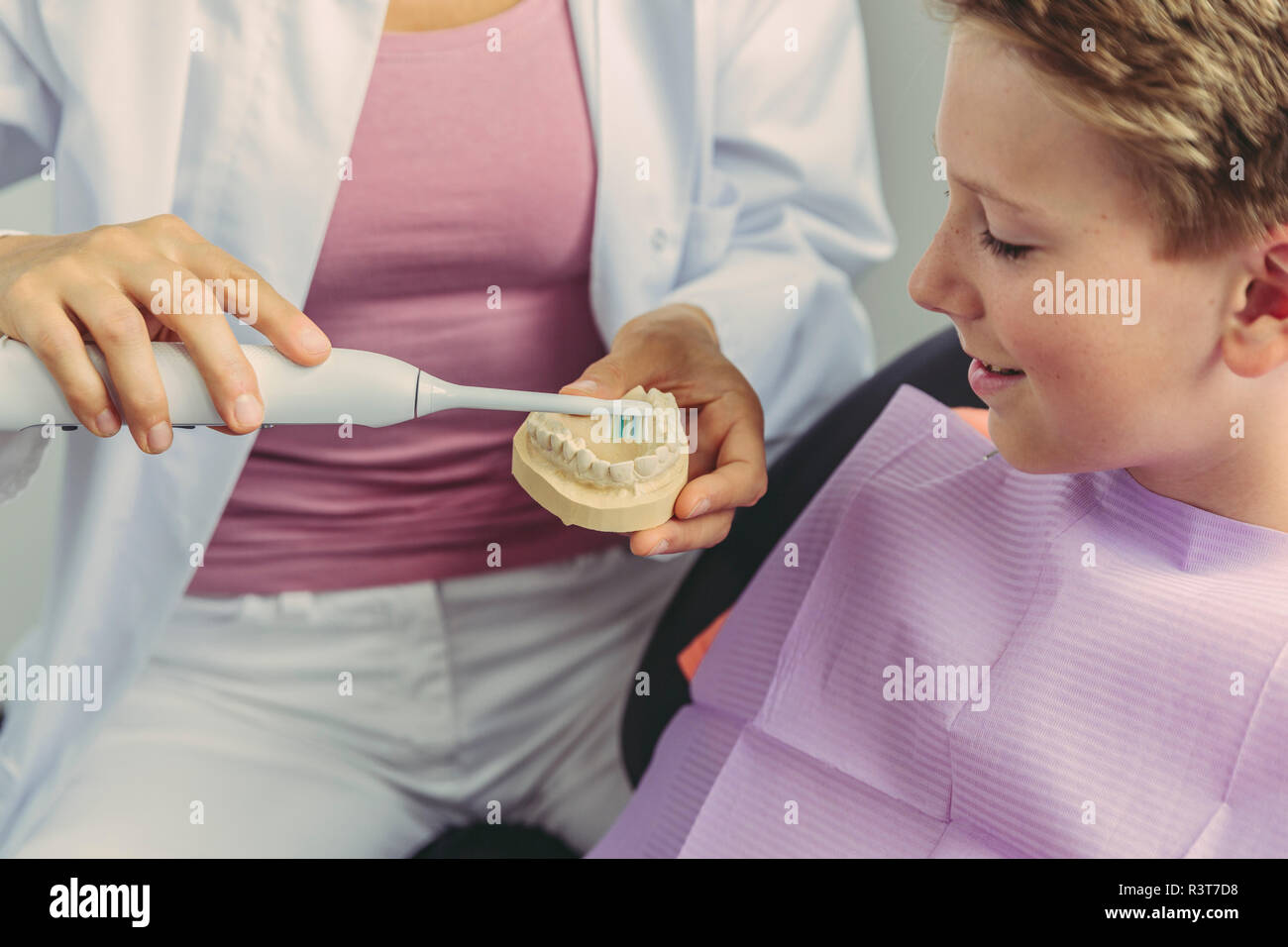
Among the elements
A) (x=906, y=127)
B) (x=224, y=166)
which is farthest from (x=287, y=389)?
(x=906, y=127)

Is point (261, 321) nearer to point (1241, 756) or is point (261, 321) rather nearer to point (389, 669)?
point (389, 669)

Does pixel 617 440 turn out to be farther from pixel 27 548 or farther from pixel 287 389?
pixel 27 548

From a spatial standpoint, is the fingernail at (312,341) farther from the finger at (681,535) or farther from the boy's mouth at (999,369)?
the boy's mouth at (999,369)

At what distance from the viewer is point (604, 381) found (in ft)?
2.27

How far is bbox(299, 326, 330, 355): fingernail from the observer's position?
1.84 ft

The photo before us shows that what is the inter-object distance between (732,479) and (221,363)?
1.02 ft

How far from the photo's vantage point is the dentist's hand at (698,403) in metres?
0.69

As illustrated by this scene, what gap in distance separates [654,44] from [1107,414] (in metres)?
0.51

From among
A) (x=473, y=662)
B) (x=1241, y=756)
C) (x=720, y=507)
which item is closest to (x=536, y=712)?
(x=473, y=662)

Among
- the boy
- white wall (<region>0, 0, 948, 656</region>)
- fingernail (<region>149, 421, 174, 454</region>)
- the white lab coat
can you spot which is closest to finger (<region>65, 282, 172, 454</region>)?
fingernail (<region>149, 421, 174, 454</region>)

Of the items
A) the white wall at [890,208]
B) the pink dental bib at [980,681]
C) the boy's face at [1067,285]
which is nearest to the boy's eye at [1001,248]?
the boy's face at [1067,285]

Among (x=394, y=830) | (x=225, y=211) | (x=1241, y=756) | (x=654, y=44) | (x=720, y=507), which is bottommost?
(x=394, y=830)

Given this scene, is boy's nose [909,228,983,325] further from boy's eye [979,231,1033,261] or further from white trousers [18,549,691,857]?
white trousers [18,549,691,857]

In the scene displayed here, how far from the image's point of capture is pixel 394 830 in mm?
860
